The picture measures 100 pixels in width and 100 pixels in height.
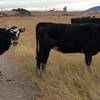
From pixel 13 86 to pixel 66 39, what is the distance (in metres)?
2.86

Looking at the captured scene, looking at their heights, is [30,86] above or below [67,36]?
below

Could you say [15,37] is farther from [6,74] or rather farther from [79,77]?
[79,77]

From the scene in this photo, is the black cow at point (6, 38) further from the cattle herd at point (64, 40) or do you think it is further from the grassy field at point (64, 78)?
the grassy field at point (64, 78)

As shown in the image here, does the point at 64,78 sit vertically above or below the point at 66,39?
below

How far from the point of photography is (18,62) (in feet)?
50.9

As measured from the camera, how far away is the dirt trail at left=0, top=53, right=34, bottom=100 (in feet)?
31.7

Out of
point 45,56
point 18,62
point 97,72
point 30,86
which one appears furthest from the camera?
point 18,62

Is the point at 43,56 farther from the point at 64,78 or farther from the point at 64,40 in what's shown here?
the point at 64,78

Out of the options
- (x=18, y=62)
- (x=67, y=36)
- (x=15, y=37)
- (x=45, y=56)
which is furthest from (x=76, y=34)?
(x=18, y=62)

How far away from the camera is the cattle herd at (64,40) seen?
1273 cm

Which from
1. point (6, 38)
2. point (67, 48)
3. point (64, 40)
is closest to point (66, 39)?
point (64, 40)

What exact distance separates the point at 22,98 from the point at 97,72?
3.17m

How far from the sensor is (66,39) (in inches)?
514

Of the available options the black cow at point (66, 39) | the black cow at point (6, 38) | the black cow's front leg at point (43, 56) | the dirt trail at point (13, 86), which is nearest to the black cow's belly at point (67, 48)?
the black cow at point (66, 39)
